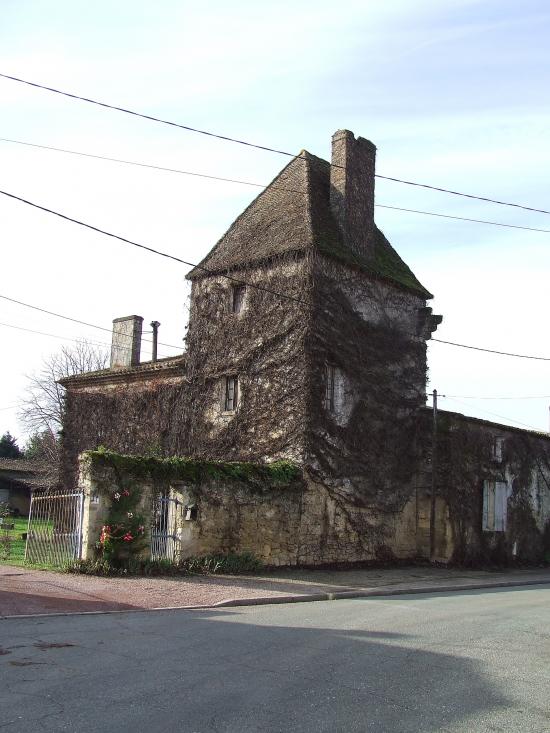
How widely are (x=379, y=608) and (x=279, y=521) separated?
21.2 ft

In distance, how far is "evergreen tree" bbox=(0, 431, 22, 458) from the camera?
5881cm

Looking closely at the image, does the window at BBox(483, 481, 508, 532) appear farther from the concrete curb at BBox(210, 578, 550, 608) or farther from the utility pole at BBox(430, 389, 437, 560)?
the concrete curb at BBox(210, 578, 550, 608)

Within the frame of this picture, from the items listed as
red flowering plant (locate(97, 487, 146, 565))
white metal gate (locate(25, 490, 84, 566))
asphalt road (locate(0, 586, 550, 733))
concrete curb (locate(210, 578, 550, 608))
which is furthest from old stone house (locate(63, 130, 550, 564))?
asphalt road (locate(0, 586, 550, 733))

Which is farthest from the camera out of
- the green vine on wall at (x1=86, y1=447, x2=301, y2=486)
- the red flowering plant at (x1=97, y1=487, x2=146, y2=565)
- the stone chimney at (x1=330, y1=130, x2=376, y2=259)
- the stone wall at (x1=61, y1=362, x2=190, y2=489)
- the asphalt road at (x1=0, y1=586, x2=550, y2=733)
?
the stone wall at (x1=61, y1=362, x2=190, y2=489)

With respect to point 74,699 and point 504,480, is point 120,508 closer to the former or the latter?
point 74,699

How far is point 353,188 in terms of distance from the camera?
910 inches

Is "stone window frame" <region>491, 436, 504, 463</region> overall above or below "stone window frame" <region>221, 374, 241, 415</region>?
below


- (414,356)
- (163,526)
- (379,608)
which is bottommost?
(379,608)

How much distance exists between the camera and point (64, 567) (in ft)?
51.1

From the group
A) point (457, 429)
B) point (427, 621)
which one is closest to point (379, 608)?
point (427, 621)

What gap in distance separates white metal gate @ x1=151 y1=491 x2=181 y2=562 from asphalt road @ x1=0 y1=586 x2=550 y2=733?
17.6ft

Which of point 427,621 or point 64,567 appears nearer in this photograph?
point 427,621

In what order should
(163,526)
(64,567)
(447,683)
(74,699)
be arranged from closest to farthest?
1. (74,699)
2. (447,683)
3. (64,567)
4. (163,526)

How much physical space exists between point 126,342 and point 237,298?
24.5 feet
